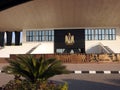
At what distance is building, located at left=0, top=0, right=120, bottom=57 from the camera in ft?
127

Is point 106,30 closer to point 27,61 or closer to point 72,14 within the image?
point 72,14

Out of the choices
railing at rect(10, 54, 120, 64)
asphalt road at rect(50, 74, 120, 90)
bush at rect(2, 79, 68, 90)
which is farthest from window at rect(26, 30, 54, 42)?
bush at rect(2, 79, 68, 90)

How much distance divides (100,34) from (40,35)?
9585 mm

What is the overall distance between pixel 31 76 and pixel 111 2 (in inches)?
1075

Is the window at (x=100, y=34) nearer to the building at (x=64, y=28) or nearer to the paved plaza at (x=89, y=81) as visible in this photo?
the building at (x=64, y=28)

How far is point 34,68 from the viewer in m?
7.83

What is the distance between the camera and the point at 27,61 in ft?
26.2

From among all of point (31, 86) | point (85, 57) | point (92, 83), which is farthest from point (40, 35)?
point (31, 86)

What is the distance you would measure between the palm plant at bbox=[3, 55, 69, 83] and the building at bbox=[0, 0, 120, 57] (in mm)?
28829

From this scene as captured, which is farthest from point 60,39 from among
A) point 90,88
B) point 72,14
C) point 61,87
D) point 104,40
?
point 61,87

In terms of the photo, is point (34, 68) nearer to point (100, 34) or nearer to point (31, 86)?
point (31, 86)

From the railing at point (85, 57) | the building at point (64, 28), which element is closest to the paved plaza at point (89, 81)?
the railing at point (85, 57)

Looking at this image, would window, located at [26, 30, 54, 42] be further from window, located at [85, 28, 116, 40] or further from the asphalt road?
the asphalt road

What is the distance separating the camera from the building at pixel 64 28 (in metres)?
38.6
